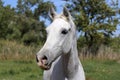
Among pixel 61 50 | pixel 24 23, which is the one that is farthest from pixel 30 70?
pixel 24 23

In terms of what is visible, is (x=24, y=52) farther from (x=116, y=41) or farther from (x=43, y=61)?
(x=43, y=61)

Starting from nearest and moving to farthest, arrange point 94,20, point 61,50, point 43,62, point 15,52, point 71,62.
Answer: point 43,62 → point 61,50 → point 71,62 → point 15,52 → point 94,20

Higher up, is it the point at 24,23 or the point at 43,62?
the point at 43,62

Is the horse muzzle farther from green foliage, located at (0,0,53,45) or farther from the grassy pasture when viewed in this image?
green foliage, located at (0,0,53,45)

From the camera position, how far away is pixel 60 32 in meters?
4.57

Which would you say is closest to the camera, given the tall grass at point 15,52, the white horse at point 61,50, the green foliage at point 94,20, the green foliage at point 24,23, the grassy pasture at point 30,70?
the white horse at point 61,50

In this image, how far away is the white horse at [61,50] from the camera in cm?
434

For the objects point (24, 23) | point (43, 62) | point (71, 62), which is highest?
point (43, 62)

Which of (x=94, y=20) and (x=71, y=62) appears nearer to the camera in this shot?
(x=71, y=62)

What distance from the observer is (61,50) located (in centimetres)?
461

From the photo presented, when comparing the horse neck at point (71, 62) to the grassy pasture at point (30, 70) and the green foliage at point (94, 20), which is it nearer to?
the grassy pasture at point (30, 70)

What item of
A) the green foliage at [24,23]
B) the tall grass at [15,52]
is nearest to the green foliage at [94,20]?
the tall grass at [15,52]

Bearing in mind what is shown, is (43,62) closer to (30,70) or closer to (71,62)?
(71,62)

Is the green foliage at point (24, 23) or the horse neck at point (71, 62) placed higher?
the horse neck at point (71, 62)
